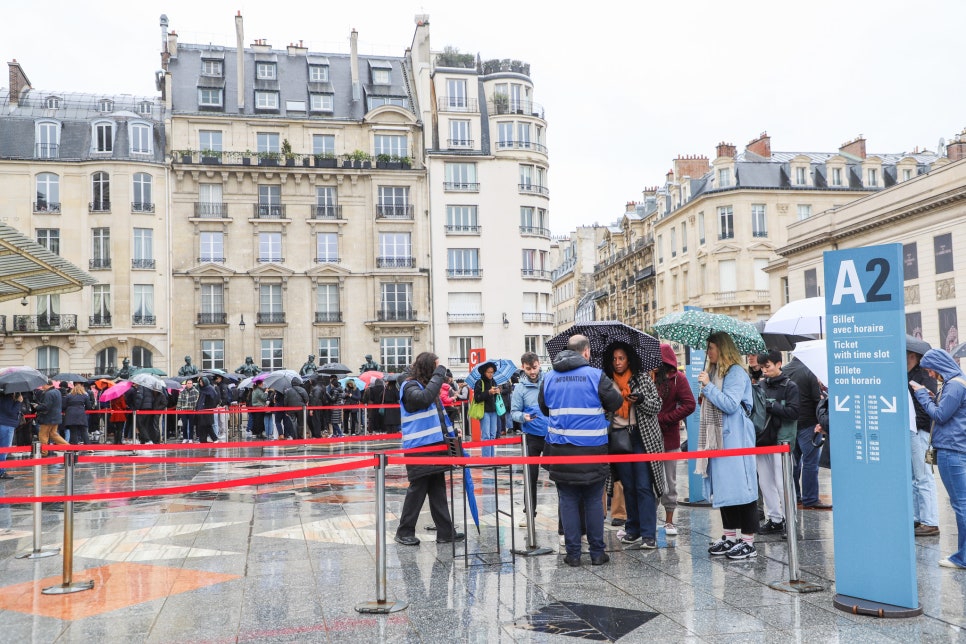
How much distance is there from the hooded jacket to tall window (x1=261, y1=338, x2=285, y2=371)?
39.5 metres

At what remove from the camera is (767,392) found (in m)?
8.19

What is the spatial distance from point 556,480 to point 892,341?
277cm

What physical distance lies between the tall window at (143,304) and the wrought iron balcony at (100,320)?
3.88 ft

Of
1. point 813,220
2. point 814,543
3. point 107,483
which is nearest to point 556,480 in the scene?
point 814,543

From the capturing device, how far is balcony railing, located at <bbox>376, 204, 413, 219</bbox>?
45.7 meters

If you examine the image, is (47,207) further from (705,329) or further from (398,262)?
(705,329)

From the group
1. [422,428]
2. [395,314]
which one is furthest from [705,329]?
[395,314]

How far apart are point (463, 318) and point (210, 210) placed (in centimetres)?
1445

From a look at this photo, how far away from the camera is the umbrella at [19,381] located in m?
14.2

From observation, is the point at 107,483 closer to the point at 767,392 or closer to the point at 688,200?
the point at 767,392

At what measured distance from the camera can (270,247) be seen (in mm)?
44281

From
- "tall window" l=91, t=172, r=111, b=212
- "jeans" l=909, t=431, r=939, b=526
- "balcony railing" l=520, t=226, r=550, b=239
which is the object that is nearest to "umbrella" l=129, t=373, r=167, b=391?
"jeans" l=909, t=431, r=939, b=526

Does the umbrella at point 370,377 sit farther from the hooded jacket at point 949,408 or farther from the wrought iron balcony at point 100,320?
the wrought iron balcony at point 100,320

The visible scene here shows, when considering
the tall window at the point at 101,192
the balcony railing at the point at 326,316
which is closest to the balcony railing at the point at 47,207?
the tall window at the point at 101,192
